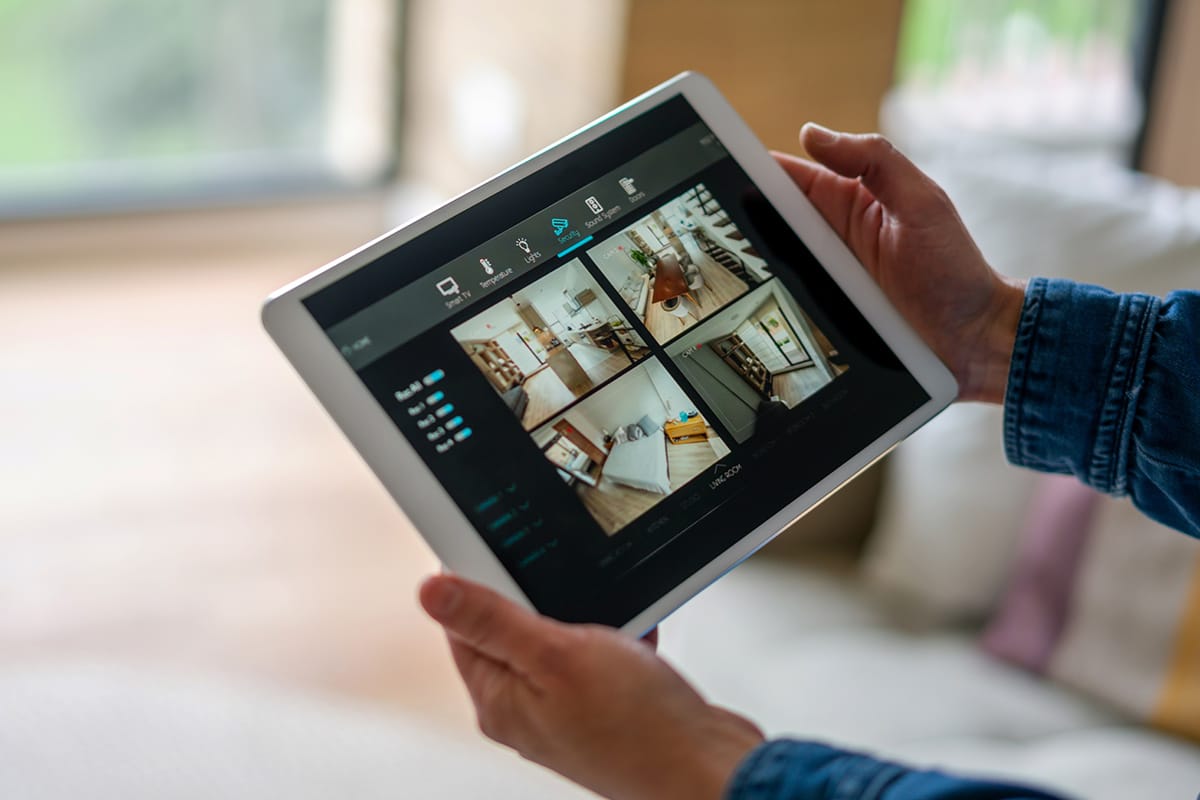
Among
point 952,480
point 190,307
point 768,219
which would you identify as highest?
point 190,307

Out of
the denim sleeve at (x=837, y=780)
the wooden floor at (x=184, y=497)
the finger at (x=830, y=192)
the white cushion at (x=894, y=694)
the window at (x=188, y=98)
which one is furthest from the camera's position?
the window at (x=188, y=98)

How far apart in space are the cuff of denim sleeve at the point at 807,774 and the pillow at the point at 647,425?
7.9 inches

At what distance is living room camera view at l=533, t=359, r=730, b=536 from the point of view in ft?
2.25

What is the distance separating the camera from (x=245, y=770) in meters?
0.89

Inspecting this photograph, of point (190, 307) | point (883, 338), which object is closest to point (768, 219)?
point (883, 338)

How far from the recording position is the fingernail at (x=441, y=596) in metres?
0.61

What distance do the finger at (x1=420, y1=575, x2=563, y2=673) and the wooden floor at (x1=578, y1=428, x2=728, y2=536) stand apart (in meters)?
0.08

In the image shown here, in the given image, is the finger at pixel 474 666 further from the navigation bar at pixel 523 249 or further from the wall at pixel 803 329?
the wall at pixel 803 329

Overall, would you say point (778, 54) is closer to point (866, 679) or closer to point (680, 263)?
point (866, 679)

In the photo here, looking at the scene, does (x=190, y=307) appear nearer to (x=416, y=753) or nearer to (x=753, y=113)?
(x=753, y=113)

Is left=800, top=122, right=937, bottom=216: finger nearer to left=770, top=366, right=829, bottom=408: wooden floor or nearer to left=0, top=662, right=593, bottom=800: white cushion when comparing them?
left=770, top=366, right=829, bottom=408: wooden floor

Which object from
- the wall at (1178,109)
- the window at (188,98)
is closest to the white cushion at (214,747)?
the wall at (1178,109)

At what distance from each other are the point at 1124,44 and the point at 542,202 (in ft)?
7.59

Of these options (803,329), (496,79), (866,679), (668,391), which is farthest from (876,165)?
(496,79)
